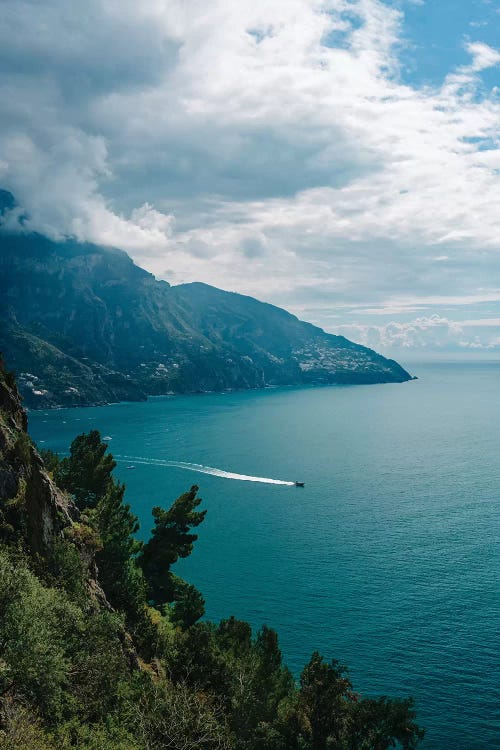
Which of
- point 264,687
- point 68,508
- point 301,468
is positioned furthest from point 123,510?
point 301,468

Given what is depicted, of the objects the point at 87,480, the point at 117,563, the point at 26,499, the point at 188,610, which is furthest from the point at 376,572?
the point at 26,499

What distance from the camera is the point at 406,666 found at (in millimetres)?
72438

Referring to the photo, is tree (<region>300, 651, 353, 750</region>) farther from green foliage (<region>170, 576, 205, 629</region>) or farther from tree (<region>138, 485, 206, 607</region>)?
tree (<region>138, 485, 206, 607</region>)

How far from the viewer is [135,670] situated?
44812mm

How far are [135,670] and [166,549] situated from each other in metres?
30.5

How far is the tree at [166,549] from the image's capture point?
74312 mm

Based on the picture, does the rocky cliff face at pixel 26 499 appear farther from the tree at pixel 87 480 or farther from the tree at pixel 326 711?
the tree at pixel 326 711

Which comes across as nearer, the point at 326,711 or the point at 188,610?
the point at 326,711

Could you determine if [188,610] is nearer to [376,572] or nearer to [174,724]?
[174,724]

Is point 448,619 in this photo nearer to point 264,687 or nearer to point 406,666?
point 406,666

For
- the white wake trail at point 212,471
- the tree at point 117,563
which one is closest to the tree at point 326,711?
the tree at point 117,563

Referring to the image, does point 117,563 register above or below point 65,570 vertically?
below

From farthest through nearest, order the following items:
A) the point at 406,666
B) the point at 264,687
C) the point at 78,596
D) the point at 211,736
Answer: the point at 406,666 < the point at 264,687 < the point at 78,596 < the point at 211,736

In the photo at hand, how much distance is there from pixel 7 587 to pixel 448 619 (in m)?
74.1
